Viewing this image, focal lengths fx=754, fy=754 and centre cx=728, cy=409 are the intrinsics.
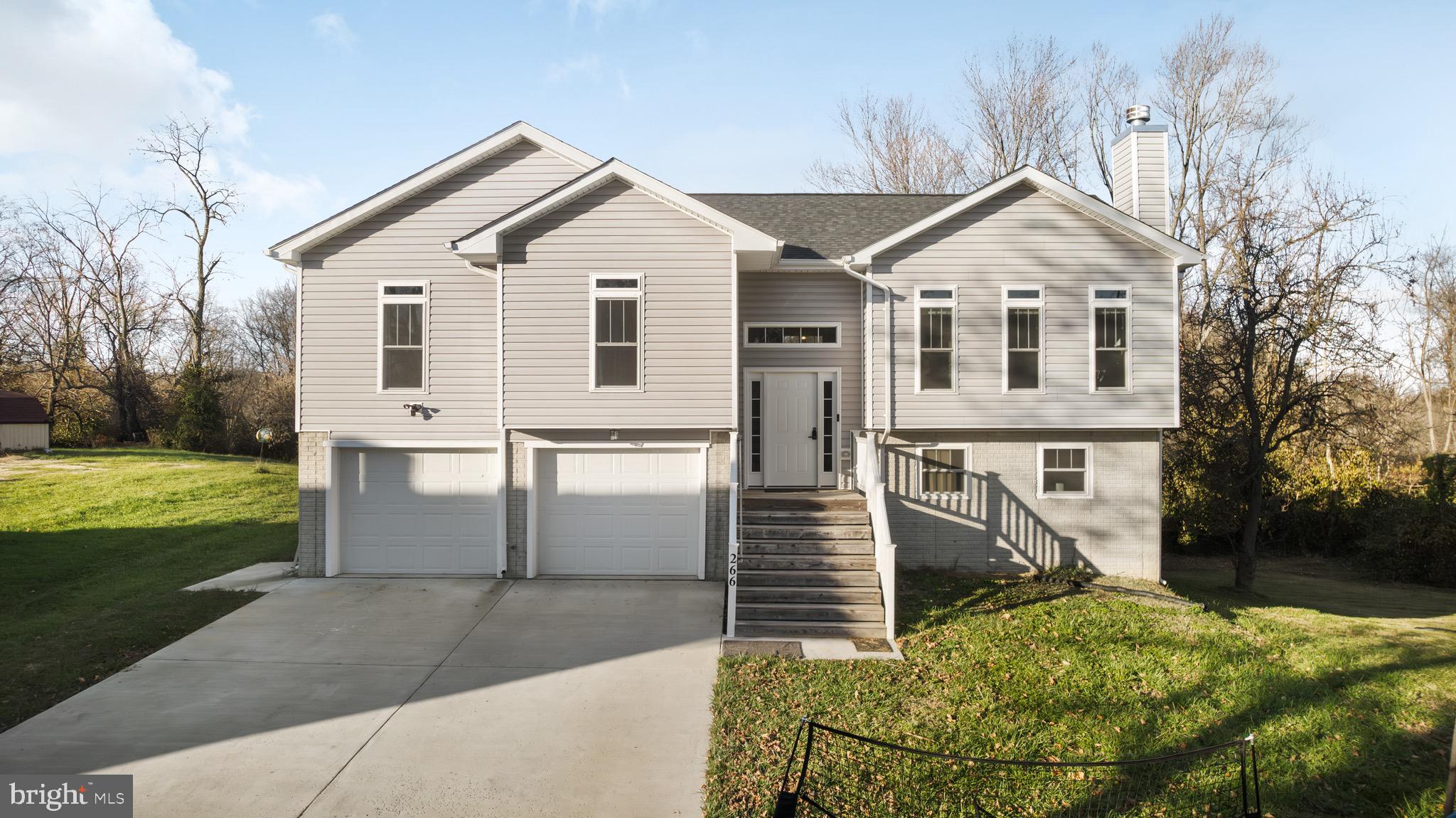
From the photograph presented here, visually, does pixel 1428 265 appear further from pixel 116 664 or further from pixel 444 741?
pixel 116 664

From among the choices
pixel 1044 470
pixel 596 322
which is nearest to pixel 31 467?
pixel 596 322

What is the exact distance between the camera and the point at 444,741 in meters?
6.36

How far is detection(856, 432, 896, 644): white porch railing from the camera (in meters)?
8.88

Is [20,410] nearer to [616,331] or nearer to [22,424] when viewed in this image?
[22,424]

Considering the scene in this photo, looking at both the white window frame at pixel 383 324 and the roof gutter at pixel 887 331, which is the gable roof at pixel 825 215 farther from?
the white window frame at pixel 383 324

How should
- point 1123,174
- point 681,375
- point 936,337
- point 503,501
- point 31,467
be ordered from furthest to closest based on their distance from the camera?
point 31,467, point 1123,174, point 936,337, point 503,501, point 681,375

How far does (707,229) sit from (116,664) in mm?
8793

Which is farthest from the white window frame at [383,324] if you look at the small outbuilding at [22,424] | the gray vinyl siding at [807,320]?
the small outbuilding at [22,424]

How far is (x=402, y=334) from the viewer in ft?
39.3

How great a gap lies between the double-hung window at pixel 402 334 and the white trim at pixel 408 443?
0.84 metres

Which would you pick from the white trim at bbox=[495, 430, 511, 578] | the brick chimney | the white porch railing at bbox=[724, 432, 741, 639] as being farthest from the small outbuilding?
the brick chimney

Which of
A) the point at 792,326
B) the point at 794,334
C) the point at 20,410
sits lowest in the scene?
the point at 20,410

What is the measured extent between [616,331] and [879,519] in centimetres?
471

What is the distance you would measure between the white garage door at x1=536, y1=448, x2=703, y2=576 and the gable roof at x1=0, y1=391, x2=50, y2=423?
2656 centimetres
